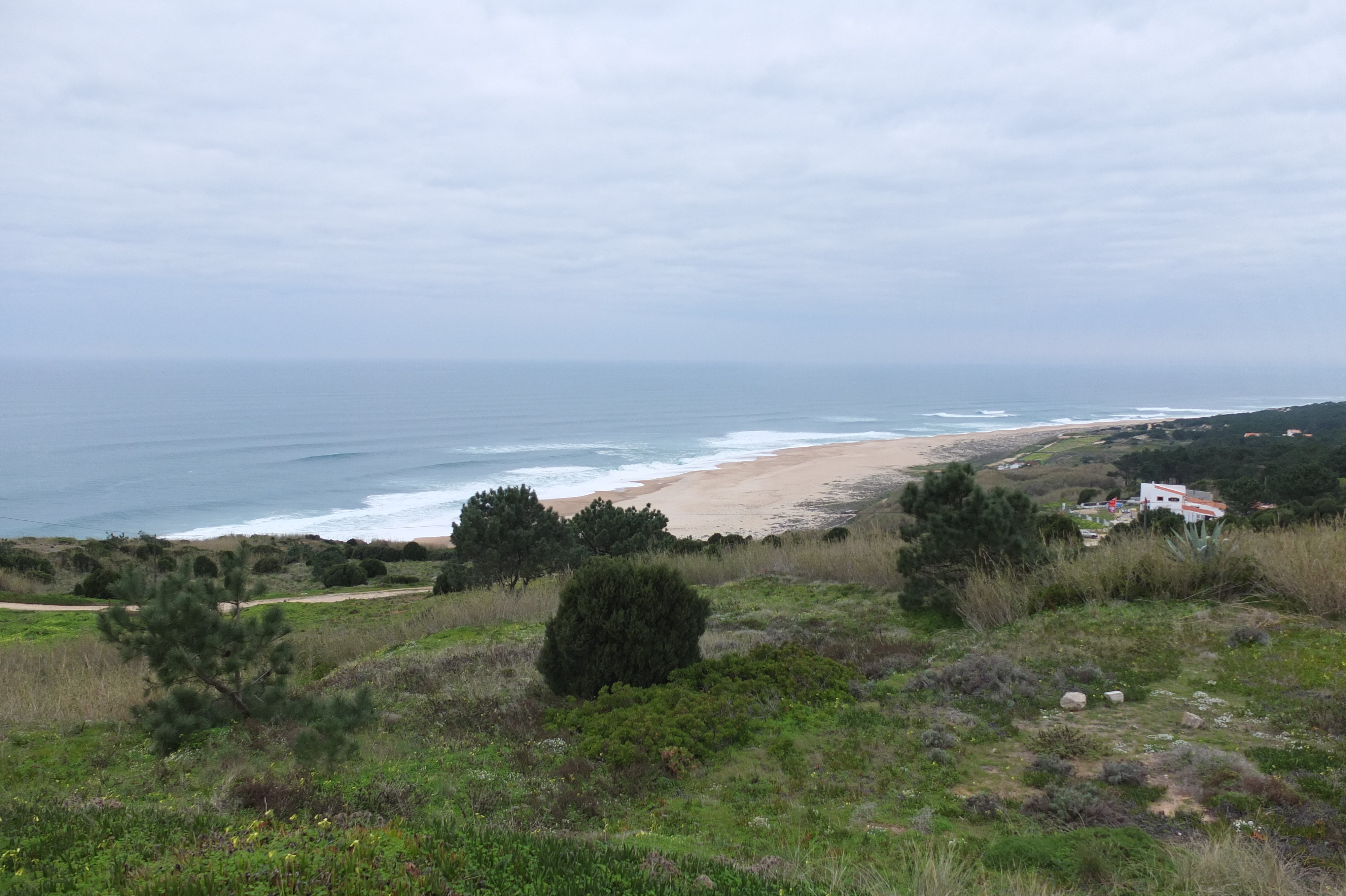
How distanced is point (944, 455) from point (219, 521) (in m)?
55.7

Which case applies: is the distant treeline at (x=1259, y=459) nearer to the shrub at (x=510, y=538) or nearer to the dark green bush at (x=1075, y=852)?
the dark green bush at (x=1075, y=852)

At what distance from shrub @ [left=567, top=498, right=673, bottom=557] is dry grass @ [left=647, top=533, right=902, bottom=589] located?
162 centimetres

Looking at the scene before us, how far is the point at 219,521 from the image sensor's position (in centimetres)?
4656

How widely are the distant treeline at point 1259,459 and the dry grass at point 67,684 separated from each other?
16.8m

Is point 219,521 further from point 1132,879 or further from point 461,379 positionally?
point 461,379

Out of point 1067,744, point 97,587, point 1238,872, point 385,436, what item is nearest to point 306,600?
point 97,587

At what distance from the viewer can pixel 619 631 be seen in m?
7.85

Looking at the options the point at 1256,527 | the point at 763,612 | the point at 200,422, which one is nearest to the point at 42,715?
the point at 763,612

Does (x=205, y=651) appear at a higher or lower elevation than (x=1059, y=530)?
higher

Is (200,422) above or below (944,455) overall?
above

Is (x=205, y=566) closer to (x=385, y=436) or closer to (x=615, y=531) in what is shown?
(x=615, y=531)

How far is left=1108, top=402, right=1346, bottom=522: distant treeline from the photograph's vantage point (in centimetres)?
2570

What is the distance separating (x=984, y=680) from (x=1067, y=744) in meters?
1.49

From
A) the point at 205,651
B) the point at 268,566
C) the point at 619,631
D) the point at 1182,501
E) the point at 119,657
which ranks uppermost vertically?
the point at 205,651
